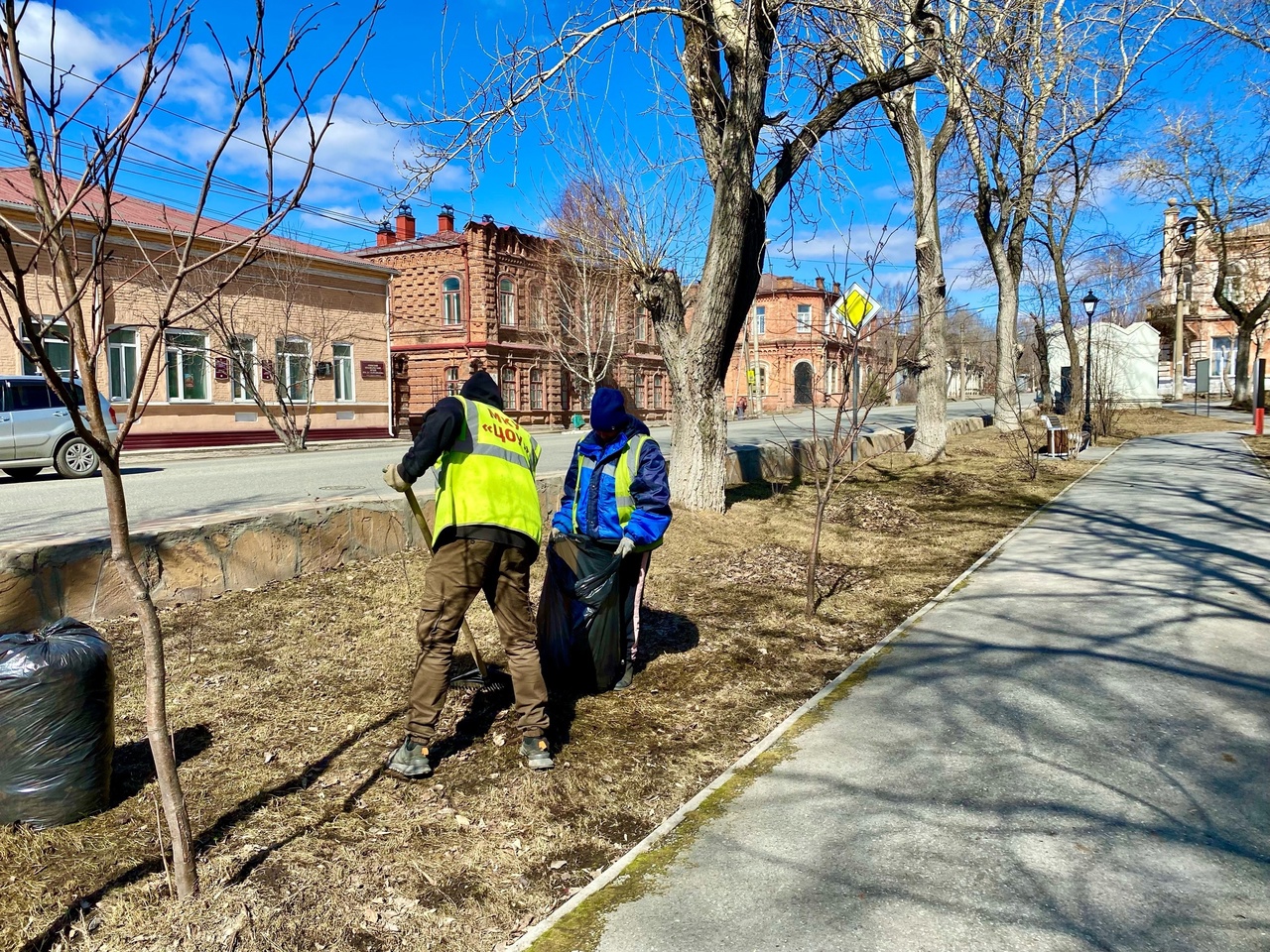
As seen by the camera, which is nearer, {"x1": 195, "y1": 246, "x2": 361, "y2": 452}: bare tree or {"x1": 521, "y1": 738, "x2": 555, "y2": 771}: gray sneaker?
{"x1": 521, "y1": 738, "x2": 555, "y2": 771}: gray sneaker

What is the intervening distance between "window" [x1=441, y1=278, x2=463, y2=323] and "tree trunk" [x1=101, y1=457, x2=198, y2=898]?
32985mm

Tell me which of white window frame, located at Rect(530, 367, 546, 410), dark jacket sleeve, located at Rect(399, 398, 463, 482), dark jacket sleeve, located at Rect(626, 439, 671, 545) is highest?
white window frame, located at Rect(530, 367, 546, 410)

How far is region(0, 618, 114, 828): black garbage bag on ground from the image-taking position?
2977 millimetres

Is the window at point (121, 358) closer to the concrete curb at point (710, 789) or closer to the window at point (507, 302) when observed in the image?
the window at point (507, 302)

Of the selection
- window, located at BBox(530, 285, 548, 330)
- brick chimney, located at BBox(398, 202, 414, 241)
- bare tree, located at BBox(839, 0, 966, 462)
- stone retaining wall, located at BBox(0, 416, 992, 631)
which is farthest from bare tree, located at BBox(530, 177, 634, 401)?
stone retaining wall, located at BBox(0, 416, 992, 631)

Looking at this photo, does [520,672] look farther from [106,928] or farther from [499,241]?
[499,241]

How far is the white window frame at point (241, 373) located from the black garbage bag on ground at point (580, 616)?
58.2 feet

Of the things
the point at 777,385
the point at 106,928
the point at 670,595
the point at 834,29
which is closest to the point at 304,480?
the point at 670,595

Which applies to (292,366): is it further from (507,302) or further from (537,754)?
(537,754)

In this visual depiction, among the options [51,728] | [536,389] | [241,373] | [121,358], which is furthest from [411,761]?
[536,389]

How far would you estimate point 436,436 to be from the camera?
355cm

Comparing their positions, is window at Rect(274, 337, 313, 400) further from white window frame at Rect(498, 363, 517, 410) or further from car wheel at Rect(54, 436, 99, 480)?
white window frame at Rect(498, 363, 517, 410)

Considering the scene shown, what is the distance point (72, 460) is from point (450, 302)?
22.6 m

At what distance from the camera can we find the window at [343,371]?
2750 cm
